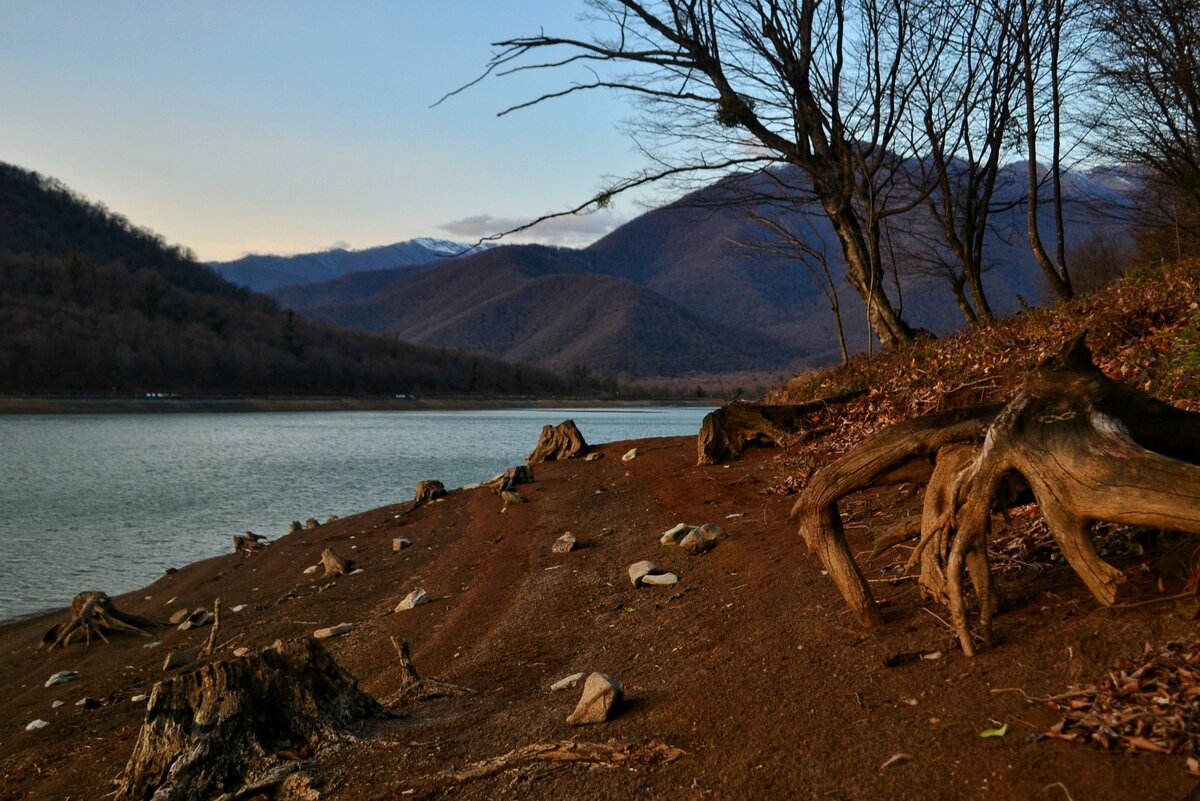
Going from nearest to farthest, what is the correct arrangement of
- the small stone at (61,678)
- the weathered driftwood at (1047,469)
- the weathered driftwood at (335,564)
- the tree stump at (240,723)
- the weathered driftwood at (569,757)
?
1. the weathered driftwood at (1047,469)
2. the weathered driftwood at (569,757)
3. the tree stump at (240,723)
4. the small stone at (61,678)
5. the weathered driftwood at (335,564)

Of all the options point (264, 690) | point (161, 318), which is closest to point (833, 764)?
point (264, 690)

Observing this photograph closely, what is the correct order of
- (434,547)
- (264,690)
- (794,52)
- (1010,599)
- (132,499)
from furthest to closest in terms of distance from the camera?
(132,499) < (794,52) < (434,547) < (264,690) < (1010,599)

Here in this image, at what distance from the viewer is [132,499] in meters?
23.4

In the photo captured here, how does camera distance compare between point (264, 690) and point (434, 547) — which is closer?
point (264, 690)

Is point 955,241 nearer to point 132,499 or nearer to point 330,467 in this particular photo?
point 132,499

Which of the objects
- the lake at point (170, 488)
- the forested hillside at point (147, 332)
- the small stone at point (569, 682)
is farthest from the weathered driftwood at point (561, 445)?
the forested hillside at point (147, 332)

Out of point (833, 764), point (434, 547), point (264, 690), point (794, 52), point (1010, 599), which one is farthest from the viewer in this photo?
point (794, 52)

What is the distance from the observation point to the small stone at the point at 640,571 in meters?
6.91

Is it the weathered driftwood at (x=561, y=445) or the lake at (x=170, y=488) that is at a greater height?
the weathered driftwood at (x=561, y=445)

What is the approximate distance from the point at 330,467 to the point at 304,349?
95.6m

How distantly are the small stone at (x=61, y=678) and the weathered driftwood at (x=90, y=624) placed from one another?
36.3 inches

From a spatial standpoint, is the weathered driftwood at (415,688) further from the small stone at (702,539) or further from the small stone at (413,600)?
the small stone at (413,600)

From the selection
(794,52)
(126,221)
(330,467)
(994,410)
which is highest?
(126,221)

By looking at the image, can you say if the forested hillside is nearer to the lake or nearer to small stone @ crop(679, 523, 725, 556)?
the lake
